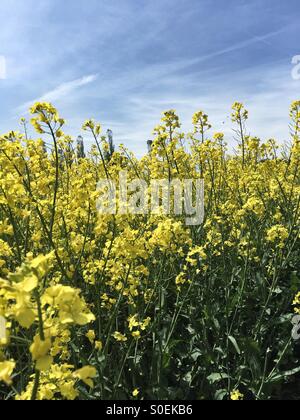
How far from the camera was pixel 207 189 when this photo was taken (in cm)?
613

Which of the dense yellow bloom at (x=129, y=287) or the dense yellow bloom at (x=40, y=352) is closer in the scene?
the dense yellow bloom at (x=40, y=352)

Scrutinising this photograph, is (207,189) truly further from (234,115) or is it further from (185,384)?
(185,384)

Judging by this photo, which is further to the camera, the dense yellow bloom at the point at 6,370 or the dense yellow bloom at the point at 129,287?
the dense yellow bloom at the point at 129,287

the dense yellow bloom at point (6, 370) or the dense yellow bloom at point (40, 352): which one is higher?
the dense yellow bloom at point (40, 352)

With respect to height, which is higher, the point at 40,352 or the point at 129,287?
the point at 40,352

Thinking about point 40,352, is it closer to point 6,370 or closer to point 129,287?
point 6,370

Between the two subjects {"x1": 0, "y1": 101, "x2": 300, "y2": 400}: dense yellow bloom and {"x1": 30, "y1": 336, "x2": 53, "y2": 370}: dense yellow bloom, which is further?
{"x1": 0, "y1": 101, "x2": 300, "y2": 400}: dense yellow bloom

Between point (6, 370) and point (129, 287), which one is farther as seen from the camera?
point (129, 287)

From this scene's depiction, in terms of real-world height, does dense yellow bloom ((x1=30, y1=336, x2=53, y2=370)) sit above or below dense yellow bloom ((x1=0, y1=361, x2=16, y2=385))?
above

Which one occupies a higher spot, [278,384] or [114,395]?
[114,395]

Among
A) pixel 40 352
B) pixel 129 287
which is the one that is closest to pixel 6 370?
pixel 40 352

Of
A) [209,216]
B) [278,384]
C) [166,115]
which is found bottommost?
[278,384]

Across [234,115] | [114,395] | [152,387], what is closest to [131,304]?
[152,387]
